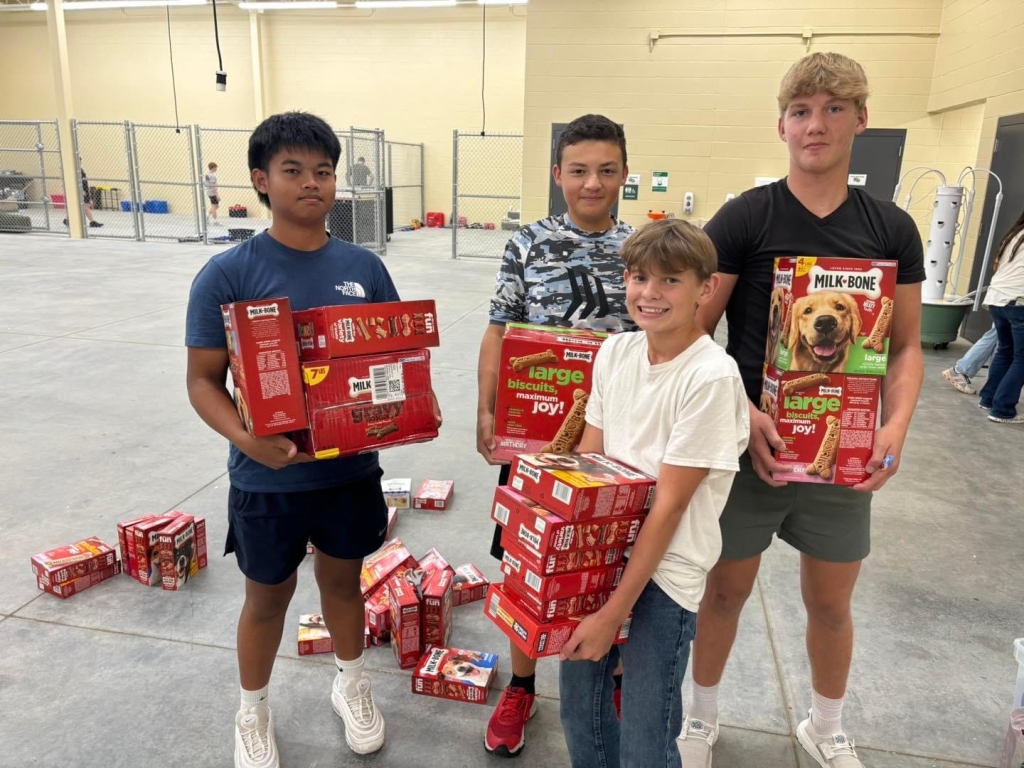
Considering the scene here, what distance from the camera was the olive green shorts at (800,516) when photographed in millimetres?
1767

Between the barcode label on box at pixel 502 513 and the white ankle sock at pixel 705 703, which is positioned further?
the white ankle sock at pixel 705 703

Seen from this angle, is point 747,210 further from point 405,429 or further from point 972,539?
point 972,539

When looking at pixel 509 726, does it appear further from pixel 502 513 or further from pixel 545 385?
pixel 545 385

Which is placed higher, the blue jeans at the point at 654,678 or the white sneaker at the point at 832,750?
the blue jeans at the point at 654,678

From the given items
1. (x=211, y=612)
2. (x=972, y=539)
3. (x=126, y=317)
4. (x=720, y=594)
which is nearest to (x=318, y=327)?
(x=720, y=594)

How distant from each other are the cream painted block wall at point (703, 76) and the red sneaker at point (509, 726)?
9072mm

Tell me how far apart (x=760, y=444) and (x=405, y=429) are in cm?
85

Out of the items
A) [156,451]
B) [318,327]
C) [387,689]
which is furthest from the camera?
[156,451]

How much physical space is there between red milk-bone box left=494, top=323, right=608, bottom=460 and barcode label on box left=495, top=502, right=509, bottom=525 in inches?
12.0

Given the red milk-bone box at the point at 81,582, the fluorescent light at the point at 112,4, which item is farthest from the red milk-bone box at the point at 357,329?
the fluorescent light at the point at 112,4

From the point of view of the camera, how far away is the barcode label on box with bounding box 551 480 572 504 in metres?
1.31

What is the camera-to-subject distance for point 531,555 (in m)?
1.39

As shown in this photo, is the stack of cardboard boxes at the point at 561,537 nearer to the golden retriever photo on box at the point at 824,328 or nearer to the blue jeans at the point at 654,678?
the blue jeans at the point at 654,678

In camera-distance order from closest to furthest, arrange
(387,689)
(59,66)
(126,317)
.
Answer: (387,689)
(126,317)
(59,66)
